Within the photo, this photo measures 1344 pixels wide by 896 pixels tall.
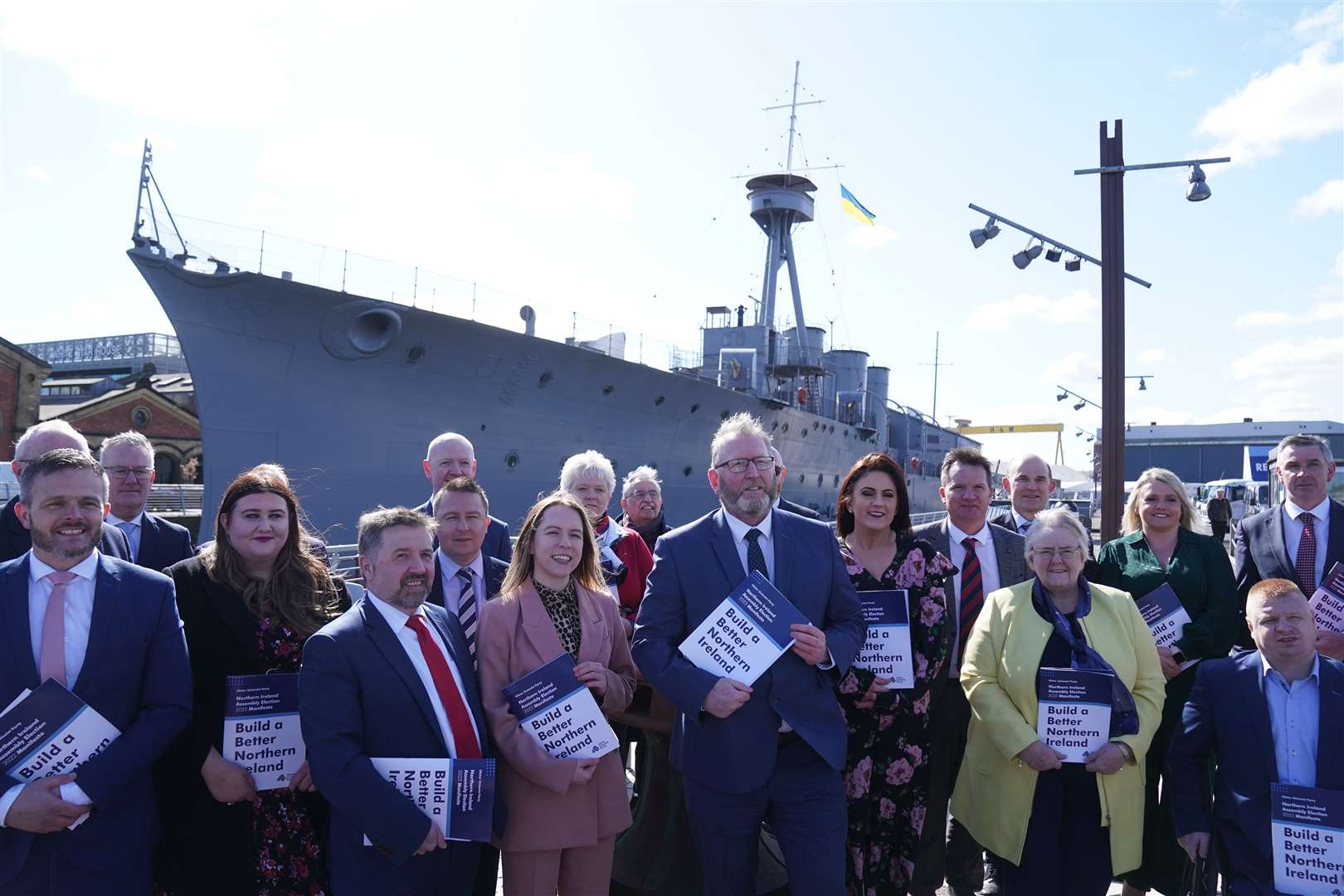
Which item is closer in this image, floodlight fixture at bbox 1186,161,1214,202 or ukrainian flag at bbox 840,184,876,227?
floodlight fixture at bbox 1186,161,1214,202

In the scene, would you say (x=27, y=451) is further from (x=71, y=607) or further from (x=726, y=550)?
(x=726, y=550)

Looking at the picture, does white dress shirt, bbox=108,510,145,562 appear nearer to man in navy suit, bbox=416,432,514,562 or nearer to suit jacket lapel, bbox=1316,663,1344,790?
man in navy suit, bbox=416,432,514,562

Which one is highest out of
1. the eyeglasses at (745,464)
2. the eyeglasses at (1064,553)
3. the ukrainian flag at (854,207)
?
the ukrainian flag at (854,207)

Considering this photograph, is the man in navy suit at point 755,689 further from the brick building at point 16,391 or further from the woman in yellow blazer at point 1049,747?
the brick building at point 16,391

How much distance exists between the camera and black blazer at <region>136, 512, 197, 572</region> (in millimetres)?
3904

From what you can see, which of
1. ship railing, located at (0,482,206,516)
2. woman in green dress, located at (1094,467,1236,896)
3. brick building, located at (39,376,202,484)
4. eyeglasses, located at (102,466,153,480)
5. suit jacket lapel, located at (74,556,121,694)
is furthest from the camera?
brick building, located at (39,376,202,484)

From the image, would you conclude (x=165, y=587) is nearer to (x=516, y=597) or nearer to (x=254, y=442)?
(x=516, y=597)

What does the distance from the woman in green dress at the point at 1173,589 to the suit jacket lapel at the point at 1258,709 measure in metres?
0.66

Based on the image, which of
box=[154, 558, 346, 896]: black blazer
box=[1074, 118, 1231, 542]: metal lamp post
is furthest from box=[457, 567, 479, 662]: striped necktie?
box=[1074, 118, 1231, 542]: metal lamp post

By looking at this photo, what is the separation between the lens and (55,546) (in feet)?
7.91

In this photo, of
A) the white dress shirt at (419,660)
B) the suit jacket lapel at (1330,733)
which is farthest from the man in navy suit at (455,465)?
the suit jacket lapel at (1330,733)

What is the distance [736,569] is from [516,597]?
768 mm

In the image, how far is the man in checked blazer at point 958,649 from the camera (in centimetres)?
351

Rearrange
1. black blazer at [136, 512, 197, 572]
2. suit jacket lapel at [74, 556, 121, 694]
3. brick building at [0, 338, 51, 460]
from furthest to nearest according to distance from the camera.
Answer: brick building at [0, 338, 51, 460], black blazer at [136, 512, 197, 572], suit jacket lapel at [74, 556, 121, 694]
